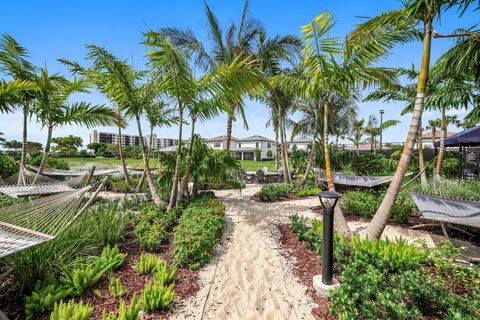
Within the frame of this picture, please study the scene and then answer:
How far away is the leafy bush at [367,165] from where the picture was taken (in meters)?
11.4

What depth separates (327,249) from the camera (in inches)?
101

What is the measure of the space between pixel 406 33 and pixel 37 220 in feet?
21.5

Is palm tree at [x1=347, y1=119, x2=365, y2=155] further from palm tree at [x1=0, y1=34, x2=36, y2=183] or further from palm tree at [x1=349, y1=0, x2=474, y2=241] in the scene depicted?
palm tree at [x1=0, y1=34, x2=36, y2=183]

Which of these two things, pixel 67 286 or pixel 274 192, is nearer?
pixel 67 286

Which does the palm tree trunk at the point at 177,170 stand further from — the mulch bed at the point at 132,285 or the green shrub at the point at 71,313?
the green shrub at the point at 71,313

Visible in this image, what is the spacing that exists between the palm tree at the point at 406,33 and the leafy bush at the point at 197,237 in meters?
2.53

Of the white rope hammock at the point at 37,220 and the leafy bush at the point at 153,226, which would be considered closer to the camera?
the white rope hammock at the point at 37,220

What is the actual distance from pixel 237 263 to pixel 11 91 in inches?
238

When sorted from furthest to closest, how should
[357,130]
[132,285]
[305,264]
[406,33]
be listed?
[357,130], [406,33], [305,264], [132,285]

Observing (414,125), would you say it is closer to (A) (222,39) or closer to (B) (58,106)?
(A) (222,39)

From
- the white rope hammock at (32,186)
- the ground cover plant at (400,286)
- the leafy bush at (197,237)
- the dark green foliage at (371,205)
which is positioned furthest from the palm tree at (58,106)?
the dark green foliage at (371,205)

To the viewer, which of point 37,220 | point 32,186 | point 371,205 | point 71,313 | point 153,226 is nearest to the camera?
point 71,313

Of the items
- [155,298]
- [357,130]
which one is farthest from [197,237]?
[357,130]

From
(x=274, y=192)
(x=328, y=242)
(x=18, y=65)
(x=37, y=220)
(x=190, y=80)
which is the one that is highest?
(x=18, y=65)
